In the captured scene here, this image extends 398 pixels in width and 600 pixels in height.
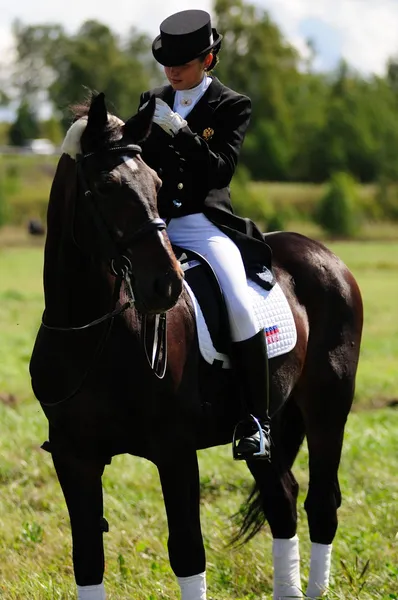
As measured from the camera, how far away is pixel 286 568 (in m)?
6.24

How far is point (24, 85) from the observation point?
345 feet

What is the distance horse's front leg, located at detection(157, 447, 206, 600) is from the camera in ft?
16.4

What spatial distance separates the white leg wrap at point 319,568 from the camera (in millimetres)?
6297

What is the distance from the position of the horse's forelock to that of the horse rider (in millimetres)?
553

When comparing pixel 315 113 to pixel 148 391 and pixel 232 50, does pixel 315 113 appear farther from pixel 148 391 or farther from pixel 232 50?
pixel 148 391

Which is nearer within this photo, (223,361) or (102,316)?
(102,316)

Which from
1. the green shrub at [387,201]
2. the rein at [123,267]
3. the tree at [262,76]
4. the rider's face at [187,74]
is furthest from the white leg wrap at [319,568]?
the tree at [262,76]

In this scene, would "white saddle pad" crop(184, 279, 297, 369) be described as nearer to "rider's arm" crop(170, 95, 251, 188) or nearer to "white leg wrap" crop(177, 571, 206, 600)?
"rider's arm" crop(170, 95, 251, 188)

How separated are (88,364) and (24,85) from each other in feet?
341

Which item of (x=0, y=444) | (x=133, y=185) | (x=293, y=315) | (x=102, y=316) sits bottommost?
(x=0, y=444)

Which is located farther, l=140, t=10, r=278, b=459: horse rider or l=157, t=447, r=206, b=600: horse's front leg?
l=140, t=10, r=278, b=459: horse rider

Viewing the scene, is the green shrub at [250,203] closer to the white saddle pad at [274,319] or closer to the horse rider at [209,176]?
the white saddle pad at [274,319]

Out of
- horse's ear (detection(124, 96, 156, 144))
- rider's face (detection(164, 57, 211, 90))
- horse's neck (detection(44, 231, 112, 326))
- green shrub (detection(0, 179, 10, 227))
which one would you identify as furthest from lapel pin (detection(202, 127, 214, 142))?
green shrub (detection(0, 179, 10, 227))

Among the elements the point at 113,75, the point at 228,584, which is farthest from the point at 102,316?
the point at 113,75
